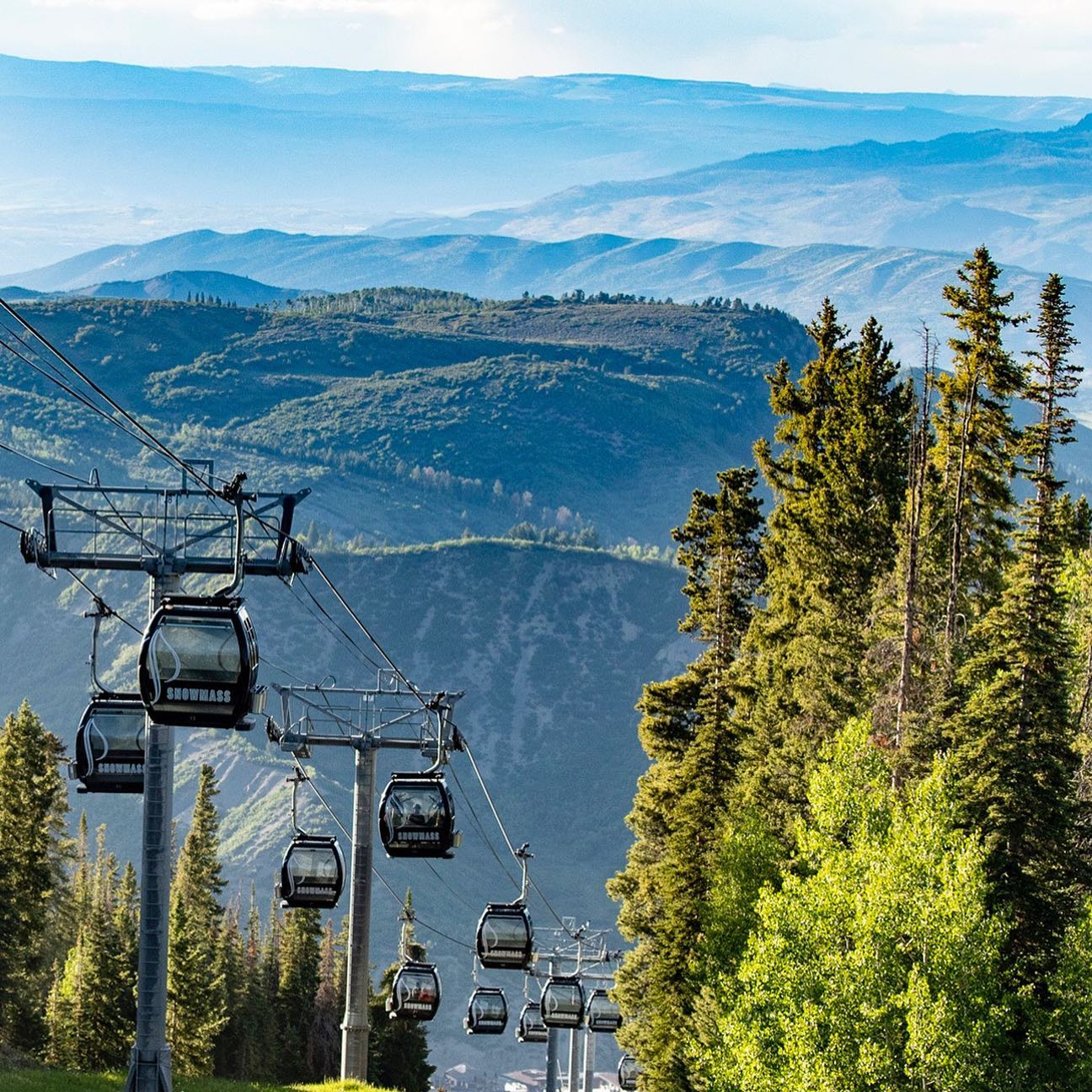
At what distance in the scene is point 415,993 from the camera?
5347cm

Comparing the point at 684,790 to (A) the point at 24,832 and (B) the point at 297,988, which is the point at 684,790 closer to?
(A) the point at 24,832

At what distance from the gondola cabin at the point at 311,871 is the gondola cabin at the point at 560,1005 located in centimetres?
2085

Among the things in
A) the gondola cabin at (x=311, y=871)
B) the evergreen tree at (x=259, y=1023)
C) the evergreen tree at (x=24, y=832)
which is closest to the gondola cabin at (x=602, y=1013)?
the evergreen tree at (x=259, y=1023)

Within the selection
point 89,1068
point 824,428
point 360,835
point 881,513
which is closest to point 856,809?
point 360,835

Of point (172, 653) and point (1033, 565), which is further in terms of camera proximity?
point (1033, 565)

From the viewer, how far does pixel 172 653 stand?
23.9 metres

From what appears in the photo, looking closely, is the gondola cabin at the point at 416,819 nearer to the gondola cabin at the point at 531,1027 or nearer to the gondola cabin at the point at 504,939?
the gondola cabin at the point at 504,939

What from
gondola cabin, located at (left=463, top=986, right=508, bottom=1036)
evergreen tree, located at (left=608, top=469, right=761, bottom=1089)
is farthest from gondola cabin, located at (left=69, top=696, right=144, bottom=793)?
gondola cabin, located at (left=463, top=986, right=508, bottom=1036)

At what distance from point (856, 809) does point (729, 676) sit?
45.4 feet

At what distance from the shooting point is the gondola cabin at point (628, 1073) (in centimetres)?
7300

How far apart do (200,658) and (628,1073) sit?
53.5 meters

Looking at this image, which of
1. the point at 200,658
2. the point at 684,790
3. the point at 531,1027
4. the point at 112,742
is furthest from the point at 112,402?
the point at 531,1027

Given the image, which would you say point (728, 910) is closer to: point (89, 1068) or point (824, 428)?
point (824, 428)

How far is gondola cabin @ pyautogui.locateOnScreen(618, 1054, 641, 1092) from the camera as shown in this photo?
7300cm
